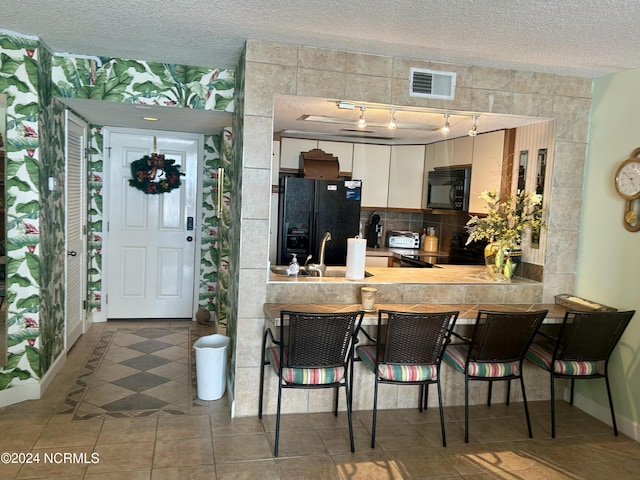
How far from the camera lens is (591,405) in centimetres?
375

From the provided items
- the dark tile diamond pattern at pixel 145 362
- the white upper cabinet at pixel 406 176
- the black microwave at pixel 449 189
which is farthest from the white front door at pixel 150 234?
the black microwave at pixel 449 189

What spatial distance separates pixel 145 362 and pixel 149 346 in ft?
1.45

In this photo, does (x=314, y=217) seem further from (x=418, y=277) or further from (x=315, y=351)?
(x=315, y=351)

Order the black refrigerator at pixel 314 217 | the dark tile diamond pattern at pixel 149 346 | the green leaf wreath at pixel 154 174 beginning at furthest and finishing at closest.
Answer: the green leaf wreath at pixel 154 174
the black refrigerator at pixel 314 217
the dark tile diamond pattern at pixel 149 346

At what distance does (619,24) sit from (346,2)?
1386mm

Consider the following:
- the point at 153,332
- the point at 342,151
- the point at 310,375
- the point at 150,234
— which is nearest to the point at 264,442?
the point at 310,375

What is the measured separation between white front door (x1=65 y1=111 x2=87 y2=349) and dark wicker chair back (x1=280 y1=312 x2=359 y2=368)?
8.12ft

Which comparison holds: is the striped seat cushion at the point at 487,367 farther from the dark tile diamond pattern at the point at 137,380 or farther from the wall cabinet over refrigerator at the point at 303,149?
the wall cabinet over refrigerator at the point at 303,149

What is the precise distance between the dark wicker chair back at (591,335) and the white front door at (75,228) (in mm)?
3854

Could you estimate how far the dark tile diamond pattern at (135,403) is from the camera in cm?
350

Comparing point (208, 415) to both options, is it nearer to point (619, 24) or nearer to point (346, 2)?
point (346, 2)

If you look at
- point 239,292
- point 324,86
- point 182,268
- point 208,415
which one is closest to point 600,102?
point 324,86

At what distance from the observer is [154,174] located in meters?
5.51
